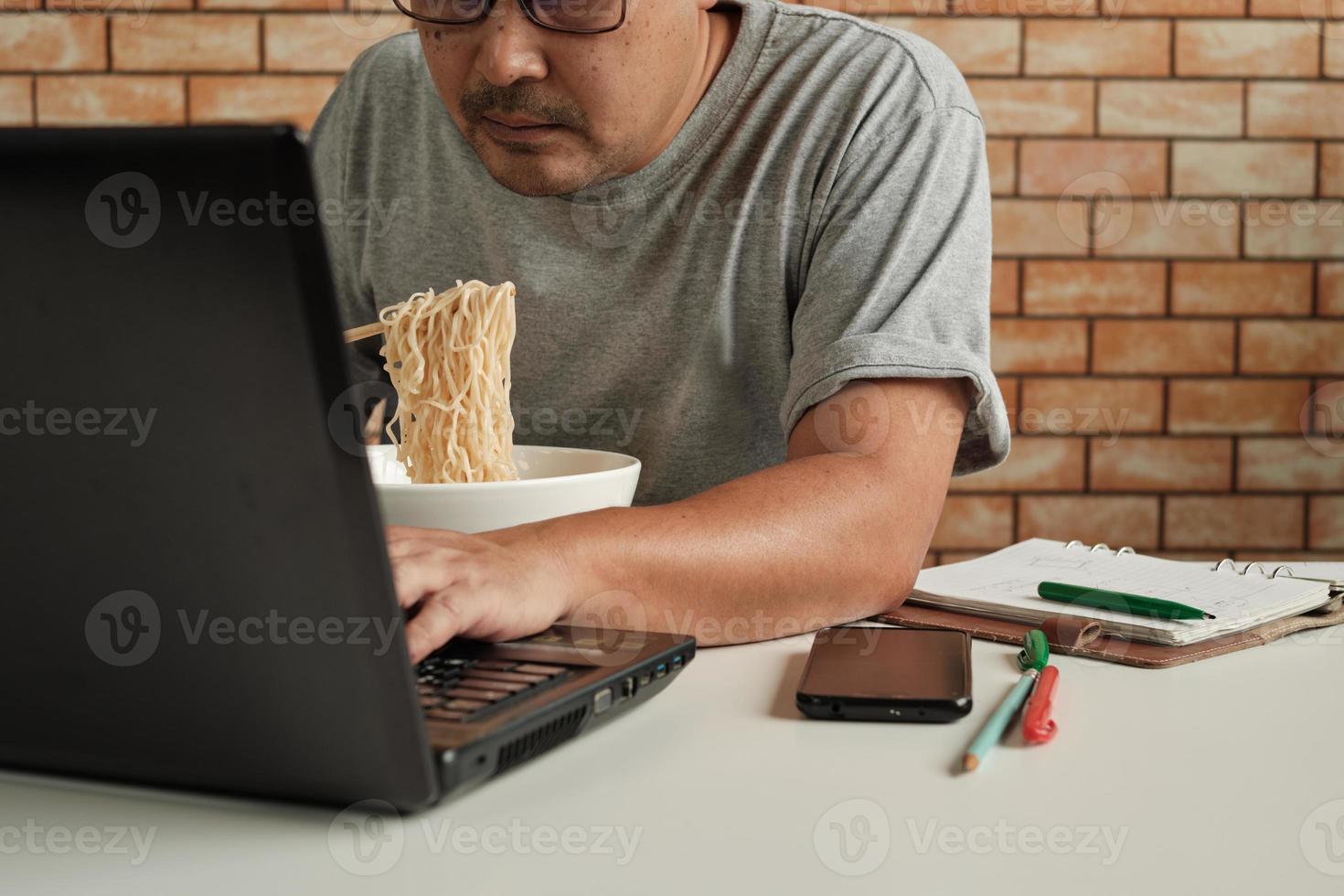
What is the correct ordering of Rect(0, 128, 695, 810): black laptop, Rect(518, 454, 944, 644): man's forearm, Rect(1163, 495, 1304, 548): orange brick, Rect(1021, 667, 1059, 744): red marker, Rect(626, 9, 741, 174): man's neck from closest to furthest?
Rect(0, 128, 695, 810): black laptop → Rect(1021, 667, 1059, 744): red marker → Rect(518, 454, 944, 644): man's forearm → Rect(626, 9, 741, 174): man's neck → Rect(1163, 495, 1304, 548): orange brick

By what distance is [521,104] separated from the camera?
4.02 feet

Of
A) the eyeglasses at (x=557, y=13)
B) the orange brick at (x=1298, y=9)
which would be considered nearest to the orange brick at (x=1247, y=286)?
the orange brick at (x=1298, y=9)

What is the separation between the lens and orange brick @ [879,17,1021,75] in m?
2.41

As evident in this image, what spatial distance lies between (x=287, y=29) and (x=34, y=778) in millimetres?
2084

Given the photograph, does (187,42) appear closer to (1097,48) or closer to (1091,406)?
(1097,48)

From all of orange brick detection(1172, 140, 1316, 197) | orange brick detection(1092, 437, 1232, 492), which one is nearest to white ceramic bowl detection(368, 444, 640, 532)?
orange brick detection(1092, 437, 1232, 492)

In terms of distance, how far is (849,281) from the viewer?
3.92 ft

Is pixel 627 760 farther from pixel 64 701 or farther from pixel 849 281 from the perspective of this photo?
pixel 849 281

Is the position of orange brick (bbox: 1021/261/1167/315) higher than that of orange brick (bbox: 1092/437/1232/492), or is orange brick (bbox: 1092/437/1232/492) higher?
orange brick (bbox: 1021/261/1167/315)

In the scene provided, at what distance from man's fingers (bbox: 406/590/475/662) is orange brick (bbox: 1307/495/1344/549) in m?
2.24

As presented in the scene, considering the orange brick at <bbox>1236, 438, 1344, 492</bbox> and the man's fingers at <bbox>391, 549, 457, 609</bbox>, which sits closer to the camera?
the man's fingers at <bbox>391, 549, 457, 609</bbox>

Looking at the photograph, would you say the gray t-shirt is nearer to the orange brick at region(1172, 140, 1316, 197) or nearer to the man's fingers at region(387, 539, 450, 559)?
the man's fingers at region(387, 539, 450, 559)

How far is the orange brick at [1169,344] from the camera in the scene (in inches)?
96.3

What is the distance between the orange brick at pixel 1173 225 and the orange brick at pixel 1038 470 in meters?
0.39
